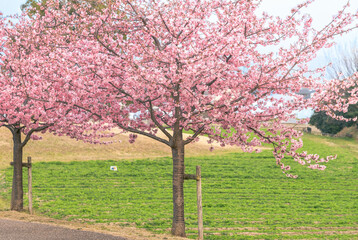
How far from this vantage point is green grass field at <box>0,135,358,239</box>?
1667 cm

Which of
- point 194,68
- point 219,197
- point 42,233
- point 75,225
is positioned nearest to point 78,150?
point 219,197

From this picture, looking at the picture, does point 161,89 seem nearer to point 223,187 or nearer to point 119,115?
point 119,115

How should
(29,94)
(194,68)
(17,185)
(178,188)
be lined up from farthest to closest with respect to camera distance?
(17,185)
(29,94)
(178,188)
(194,68)

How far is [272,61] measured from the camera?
479 inches

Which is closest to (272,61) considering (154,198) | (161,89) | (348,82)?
(348,82)

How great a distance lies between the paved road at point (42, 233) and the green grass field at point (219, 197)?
12.7 ft

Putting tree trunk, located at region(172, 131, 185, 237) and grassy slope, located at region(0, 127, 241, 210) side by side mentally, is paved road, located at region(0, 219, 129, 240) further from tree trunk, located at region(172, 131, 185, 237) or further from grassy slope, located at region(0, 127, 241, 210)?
grassy slope, located at region(0, 127, 241, 210)

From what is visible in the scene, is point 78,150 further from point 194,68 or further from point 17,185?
point 194,68

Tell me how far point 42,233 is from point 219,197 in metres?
11.8

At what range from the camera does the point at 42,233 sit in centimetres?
1210

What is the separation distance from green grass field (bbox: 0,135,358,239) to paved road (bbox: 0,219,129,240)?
3.87 m

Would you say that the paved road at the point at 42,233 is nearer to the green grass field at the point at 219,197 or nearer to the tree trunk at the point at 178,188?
the tree trunk at the point at 178,188

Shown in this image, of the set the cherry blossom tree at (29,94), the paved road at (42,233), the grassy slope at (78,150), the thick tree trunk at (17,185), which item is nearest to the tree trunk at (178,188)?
the paved road at (42,233)

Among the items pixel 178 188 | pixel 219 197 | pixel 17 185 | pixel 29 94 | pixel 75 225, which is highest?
pixel 29 94
